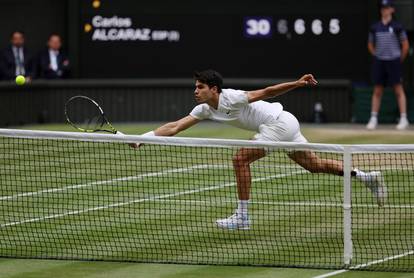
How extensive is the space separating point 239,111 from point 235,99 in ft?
0.78

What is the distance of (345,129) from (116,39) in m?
4.47

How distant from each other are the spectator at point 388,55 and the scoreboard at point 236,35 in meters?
1.18

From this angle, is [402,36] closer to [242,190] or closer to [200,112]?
[200,112]

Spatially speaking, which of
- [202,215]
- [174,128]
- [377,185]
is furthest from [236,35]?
[174,128]

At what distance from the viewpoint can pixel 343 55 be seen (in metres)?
22.0

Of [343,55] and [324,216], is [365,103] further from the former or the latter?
[324,216]

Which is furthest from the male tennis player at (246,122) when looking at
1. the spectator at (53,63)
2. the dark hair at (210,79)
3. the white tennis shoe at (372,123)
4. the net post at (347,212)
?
the spectator at (53,63)

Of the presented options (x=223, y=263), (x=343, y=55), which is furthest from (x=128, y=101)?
(x=223, y=263)

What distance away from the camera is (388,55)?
68.0ft

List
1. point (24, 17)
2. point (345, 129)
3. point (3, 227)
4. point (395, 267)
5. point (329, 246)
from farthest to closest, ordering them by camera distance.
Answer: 1. point (24, 17)
2. point (345, 129)
3. point (3, 227)
4. point (329, 246)
5. point (395, 267)

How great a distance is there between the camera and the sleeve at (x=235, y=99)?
12.0 metres

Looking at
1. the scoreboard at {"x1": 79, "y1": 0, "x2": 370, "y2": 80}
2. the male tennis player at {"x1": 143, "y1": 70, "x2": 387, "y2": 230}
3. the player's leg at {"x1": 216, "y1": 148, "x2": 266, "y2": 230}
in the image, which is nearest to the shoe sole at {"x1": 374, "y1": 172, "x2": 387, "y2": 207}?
the male tennis player at {"x1": 143, "y1": 70, "x2": 387, "y2": 230}

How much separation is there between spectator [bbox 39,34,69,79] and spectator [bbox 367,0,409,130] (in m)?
5.51

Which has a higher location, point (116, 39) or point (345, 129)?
point (116, 39)
